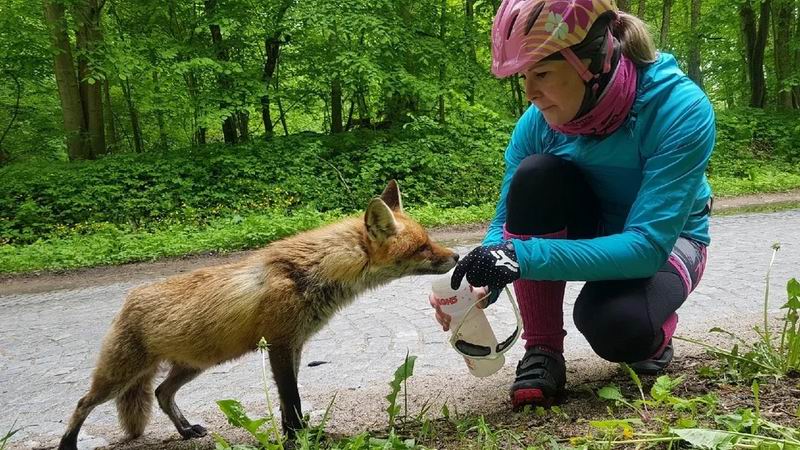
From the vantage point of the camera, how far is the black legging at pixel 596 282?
233cm

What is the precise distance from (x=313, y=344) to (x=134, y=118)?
14.3 meters

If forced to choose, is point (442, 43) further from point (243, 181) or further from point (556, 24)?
point (556, 24)

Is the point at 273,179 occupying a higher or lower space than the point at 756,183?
higher

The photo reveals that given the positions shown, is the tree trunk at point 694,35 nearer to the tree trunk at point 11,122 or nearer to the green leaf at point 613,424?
the green leaf at point 613,424

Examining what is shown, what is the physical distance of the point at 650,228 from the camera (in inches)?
87.0

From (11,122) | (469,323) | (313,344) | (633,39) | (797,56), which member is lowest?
(313,344)

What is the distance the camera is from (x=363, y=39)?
45.2 ft

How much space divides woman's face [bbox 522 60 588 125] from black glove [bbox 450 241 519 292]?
0.61 metres

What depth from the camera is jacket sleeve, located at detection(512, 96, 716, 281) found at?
219cm

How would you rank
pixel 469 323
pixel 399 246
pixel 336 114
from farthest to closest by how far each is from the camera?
pixel 336 114 < pixel 399 246 < pixel 469 323

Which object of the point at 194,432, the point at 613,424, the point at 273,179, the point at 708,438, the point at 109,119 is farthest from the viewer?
the point at 109,119

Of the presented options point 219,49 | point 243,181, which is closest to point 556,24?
point 243,181

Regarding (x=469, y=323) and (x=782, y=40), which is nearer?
(x=469, y=323)

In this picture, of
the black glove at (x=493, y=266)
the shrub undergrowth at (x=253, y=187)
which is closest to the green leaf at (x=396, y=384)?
the black glove at (x=493, y=266)
